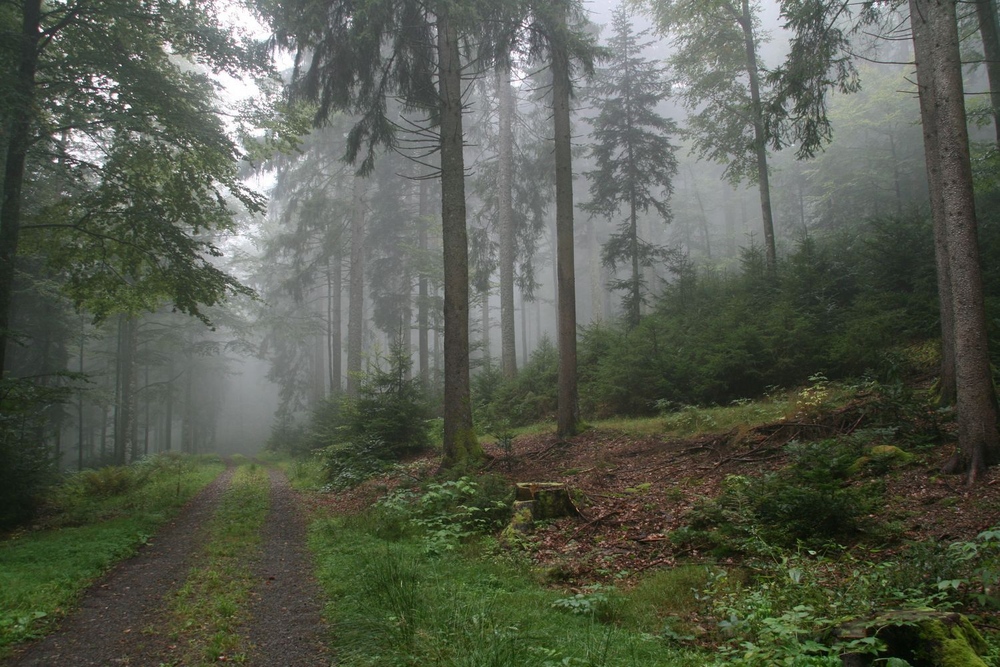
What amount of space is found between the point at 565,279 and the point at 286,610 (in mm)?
9037

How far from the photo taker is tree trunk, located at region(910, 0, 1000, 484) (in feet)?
20.5

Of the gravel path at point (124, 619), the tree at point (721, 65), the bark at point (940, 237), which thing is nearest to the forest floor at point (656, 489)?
the bark at point (940, 237)

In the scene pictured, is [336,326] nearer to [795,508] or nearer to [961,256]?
[795,508]

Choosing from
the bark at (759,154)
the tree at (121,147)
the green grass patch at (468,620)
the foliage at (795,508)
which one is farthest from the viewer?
the bark at (759,154)

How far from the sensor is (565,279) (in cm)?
1244

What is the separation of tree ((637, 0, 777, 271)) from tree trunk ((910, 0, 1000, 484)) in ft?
33.1

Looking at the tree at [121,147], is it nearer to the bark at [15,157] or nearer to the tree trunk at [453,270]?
the bark at [15,157]

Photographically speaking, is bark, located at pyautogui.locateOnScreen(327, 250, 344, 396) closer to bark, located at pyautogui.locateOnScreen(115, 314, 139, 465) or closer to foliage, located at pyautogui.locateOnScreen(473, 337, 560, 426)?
bark, located at pyautogui.locateOnScreen(115, 314, 139, 465)

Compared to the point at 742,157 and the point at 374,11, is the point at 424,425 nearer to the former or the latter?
the point at 374,11

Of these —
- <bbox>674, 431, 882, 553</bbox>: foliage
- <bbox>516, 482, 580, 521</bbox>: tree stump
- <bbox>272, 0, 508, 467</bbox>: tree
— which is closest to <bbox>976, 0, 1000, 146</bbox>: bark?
<bbox>674, 431, 882, 553</bbox>: foliage

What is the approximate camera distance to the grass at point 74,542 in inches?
199

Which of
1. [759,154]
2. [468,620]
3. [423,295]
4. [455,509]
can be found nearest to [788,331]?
[759,154]

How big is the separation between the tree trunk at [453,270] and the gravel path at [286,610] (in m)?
3.22

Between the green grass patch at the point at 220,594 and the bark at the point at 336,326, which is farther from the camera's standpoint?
the bark at the point at 336,326
